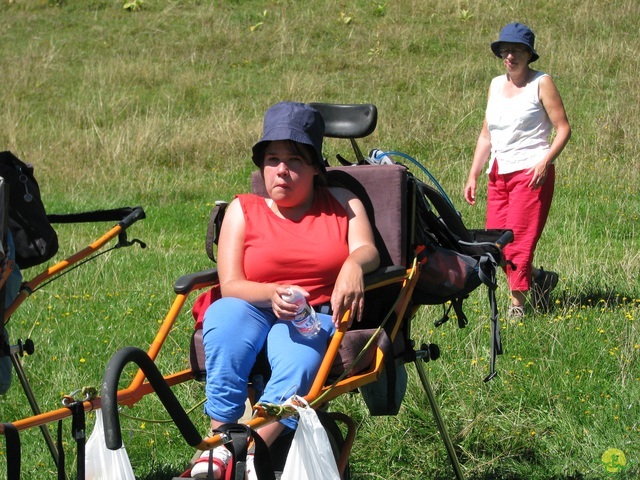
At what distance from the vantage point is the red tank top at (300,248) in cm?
389

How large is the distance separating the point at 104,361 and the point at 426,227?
2330 mm

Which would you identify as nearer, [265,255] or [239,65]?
[265,255]

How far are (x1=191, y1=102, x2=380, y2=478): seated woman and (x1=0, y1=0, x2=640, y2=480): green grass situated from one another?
16.8 inches

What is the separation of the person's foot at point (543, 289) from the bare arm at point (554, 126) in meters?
0.61

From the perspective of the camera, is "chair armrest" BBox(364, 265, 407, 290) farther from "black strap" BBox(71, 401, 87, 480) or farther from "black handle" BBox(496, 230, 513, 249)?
"black strap" BBox(71, 401, 87, 480)

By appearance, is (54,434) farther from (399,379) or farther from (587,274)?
(587,274)

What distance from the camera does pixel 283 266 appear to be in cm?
391

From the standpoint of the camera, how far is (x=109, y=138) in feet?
40.2

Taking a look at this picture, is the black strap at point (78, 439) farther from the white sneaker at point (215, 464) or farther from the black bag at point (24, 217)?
the black bag at point (24, 217)

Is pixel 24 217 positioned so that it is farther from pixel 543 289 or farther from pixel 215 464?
pixel 543 289

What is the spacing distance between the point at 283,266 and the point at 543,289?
322 cm

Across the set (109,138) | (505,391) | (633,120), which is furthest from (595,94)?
(505,391)

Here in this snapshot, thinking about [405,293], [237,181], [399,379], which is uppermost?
[405,293]

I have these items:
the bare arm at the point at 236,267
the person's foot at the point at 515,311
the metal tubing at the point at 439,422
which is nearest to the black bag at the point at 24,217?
the bare arm at the point at 236,267
